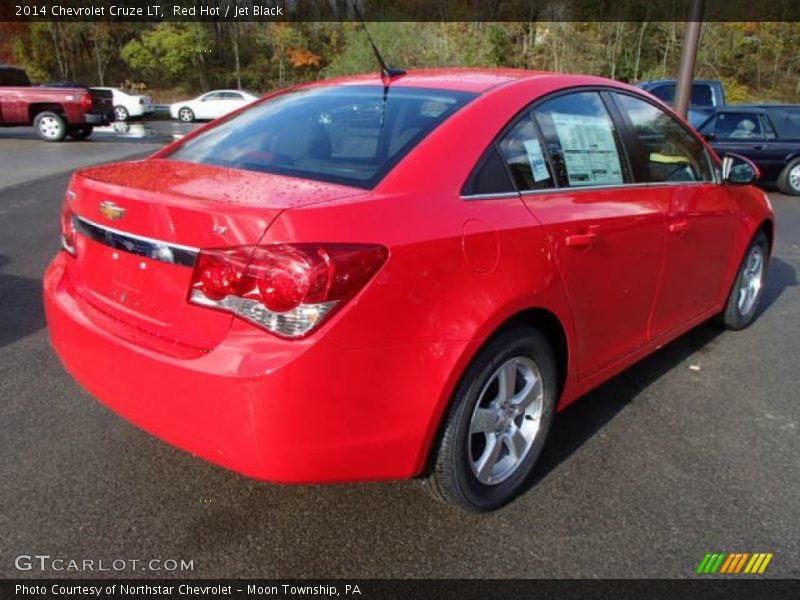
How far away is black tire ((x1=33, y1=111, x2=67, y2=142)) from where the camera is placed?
15992mm

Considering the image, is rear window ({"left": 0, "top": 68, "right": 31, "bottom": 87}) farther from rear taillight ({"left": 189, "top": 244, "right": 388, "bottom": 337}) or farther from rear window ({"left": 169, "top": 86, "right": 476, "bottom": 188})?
rear taillight ({"left": 189, "top": 244, "right": 388, "bottom": 337})

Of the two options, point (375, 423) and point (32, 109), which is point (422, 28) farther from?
point (375, 423)

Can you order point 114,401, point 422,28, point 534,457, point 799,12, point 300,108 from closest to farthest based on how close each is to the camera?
point 114,401 < point 534,457 < point 300,108 < point 422,28 < point 799,12

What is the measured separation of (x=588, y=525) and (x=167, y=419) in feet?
5.13

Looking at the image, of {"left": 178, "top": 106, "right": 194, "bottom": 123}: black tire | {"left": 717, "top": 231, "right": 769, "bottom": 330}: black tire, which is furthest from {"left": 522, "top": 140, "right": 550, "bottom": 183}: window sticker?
{"left": 178, "top": 106, "right": 194, "bottom": 123}: black tire

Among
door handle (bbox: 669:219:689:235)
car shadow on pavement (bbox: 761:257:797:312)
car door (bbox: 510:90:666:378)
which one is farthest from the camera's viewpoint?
car shadow on pavement (bbox: 761:257:797:312)

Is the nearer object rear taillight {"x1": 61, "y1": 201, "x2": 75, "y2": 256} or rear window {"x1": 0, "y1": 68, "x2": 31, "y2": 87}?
rear taillight {"x1": 61, "y1": 201, "x2": 75, "y2": 256}

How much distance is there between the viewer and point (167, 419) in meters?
2.04

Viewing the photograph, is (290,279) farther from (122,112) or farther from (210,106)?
(210,106)

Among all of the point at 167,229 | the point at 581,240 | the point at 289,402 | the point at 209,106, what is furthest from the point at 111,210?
the point at 209,106

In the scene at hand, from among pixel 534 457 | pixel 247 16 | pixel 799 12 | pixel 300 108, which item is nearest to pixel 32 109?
pixel 300 108

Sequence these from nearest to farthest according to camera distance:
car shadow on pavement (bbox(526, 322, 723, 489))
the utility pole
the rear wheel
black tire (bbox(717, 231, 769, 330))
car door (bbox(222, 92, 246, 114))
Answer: car shadow on pavement (bbox(526, 322, 723, 489)) < black tire (bbox(717, 231, 769, 330)) < the utility pole < the rear wheel < car door (bbox(222, 92, 246, 114))

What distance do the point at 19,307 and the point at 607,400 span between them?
13.1 feet

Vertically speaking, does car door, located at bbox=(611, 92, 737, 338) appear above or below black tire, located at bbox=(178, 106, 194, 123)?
above
